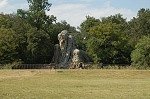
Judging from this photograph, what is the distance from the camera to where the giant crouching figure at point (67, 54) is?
70.6m

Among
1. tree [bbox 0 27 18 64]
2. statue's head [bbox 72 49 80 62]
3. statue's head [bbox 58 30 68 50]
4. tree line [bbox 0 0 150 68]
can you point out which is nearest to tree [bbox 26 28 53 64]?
tree line [bbox 0 0 150 68]

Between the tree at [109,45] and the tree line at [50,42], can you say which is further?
the tree at [109,45]

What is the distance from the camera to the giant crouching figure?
70.6m

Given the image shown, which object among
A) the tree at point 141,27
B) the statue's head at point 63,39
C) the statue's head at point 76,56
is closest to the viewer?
the statue's head at point 76,56

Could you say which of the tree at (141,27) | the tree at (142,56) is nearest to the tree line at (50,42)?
the tree at (142,56)

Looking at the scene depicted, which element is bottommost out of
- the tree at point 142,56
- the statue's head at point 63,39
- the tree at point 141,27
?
the tree at point 142,56

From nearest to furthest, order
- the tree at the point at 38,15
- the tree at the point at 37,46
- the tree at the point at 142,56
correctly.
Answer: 1. the tree at the point at 142,56
2. the tree at the point at 37,46
3. the tree at the point at 38,15

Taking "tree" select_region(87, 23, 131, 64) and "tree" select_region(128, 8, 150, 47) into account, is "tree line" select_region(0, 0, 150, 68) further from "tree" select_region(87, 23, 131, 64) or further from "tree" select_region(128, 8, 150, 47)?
"tree" select_region(128, 8, 150, 47)

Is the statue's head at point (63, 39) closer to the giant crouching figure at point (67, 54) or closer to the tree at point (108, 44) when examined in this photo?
the giant crouching figure at point (67, 54)

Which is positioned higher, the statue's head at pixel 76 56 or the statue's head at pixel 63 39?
the statue's head at pixel 63 39

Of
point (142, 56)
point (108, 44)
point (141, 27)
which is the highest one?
point (141, 27)

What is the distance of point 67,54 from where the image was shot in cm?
7281

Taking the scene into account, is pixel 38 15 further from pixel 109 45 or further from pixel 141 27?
pixel 141 27

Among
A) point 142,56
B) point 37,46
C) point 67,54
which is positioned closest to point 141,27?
point 67,54
